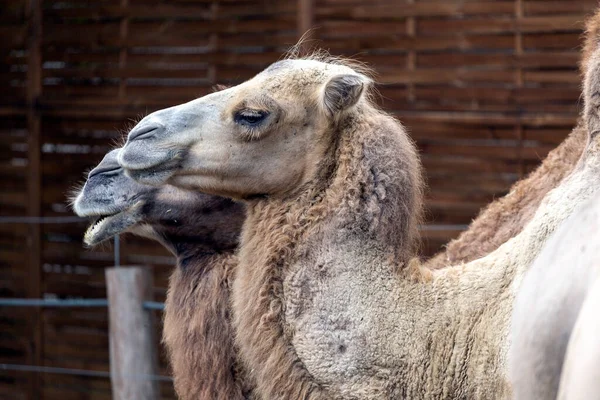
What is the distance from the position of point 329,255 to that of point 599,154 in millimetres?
837

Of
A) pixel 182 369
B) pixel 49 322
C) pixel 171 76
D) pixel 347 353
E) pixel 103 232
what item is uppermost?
pixel 171 76

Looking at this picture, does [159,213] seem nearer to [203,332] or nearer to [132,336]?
[203,332]

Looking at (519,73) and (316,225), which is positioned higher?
(519,73)

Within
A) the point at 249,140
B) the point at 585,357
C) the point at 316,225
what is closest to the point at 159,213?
the point at 249,140

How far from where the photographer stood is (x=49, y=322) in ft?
25.2

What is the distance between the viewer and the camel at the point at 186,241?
12.5ft

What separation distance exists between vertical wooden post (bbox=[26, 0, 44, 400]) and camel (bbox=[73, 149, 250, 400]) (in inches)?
149

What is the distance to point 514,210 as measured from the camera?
13.0 feet

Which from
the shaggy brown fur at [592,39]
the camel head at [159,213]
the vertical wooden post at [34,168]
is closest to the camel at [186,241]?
the camel head at [159,213]

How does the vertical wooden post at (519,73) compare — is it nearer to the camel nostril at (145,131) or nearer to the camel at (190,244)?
the camel at (190,244)

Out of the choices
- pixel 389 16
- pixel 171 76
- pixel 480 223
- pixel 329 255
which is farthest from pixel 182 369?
pixel 171 76

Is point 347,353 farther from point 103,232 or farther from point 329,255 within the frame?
point 103,232

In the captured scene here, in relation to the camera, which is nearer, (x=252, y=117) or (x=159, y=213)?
(x=252, y=117)

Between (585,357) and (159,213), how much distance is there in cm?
210
